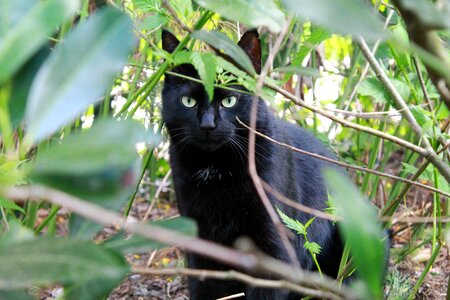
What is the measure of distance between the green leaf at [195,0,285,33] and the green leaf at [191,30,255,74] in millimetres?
103

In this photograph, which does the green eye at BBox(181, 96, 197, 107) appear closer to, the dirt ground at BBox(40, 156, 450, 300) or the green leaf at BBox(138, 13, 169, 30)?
the dirt ground at BBox(40, 156, 450, 300)

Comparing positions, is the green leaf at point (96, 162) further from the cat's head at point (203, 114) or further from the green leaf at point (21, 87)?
the cat's head at point (203, 114)

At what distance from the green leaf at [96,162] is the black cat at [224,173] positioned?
5.29ft

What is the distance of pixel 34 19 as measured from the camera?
0.51 m

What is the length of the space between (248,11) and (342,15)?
7.4 inches

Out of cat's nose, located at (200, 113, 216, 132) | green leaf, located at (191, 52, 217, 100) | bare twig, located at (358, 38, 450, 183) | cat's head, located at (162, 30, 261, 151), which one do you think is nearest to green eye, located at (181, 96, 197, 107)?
cat's head, located at (162, 30, 261, 151)

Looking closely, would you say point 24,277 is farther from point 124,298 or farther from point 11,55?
point 124,298

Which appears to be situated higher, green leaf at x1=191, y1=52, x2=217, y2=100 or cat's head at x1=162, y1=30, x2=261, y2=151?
green leaf at x1=191, y1=52, x2=217, y2=100

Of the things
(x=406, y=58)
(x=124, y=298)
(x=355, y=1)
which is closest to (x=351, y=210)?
(x=355, y=1)

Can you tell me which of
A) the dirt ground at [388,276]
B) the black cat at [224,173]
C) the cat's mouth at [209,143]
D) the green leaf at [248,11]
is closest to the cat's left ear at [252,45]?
the black cat at [224,173]

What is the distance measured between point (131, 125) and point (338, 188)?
17 centimetres

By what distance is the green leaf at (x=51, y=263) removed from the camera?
50 cm

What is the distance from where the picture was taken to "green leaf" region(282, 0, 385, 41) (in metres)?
0.47

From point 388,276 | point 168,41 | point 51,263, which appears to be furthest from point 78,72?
point 388,276
